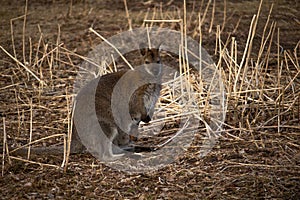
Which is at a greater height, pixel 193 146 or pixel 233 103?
pixel 233 103

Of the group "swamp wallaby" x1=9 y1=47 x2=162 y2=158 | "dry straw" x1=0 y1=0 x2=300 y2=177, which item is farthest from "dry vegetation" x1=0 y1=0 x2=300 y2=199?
"swamp wallaby" x1=9 y1=47 x2=162 y2=158

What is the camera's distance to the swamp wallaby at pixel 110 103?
12.4 ft

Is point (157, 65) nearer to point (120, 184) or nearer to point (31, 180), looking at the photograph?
point (120, 184)

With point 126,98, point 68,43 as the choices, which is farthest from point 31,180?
point 68,43

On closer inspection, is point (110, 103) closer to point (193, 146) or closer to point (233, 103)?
point (193, 146)

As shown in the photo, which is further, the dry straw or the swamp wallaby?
the dry straw

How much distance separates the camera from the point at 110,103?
12.7ft

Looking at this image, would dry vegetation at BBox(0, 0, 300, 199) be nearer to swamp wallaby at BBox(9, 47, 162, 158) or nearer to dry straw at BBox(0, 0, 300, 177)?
dry straw at BBox(0, 0, 300, 177)

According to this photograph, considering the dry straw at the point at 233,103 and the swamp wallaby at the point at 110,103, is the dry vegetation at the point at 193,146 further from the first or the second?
the swamp wallaby at the point at 110,103

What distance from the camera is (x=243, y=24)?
270 inches

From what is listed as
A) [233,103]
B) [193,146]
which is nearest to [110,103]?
[193,146]

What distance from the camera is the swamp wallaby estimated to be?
378 centimetres

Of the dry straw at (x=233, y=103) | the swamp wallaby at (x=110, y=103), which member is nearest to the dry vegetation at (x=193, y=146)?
the dry straw at (x=233, y=103)

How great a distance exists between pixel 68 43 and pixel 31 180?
309cm
